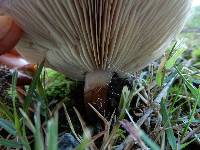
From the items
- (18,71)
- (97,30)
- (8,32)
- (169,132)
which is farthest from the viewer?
(18,71)

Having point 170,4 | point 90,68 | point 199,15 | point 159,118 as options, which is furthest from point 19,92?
point 199,15

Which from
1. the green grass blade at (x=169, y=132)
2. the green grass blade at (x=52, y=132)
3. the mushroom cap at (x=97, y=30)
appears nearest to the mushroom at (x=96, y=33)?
the mushroom cap at (x=97, y=30)

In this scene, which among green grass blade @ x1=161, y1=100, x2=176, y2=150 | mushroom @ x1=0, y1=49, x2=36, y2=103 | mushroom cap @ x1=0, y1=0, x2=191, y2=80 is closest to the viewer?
green grass blade @ x1=161, y1=100, x2=176, y2=150

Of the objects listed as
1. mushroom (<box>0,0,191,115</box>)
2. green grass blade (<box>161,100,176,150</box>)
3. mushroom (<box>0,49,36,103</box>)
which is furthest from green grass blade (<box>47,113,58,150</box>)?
mushroom (<box>0,49,36,103</box>)

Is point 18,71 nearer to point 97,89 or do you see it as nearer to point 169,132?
point 97,89

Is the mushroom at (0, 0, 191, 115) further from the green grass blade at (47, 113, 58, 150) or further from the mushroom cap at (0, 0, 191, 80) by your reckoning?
the green grass blade at (47, 113, 58, 150)

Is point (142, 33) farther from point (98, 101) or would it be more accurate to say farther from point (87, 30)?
point (98, 101)

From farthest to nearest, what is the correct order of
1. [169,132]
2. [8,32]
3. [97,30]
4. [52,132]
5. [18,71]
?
1. [18,71]
2. [97,30]
3. [8,32]
4. [169,132]
5. [52,132]

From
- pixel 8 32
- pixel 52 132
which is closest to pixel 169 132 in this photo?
pixel 52 132
